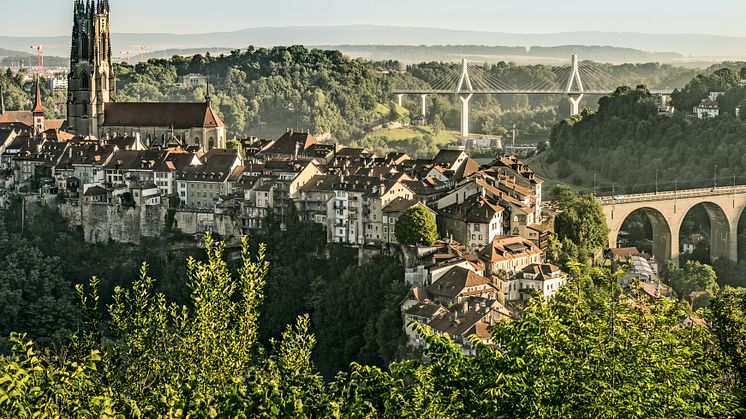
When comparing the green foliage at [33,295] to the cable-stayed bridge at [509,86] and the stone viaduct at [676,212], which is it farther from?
the cable-stayed bridge at [509,86]

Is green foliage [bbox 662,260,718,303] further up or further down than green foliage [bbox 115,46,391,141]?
further down

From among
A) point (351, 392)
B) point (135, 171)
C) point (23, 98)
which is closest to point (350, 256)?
point (135, 171)

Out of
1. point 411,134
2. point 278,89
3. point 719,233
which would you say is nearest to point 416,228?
point 719,233

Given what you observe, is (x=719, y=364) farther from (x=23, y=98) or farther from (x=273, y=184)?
Answer: (x=23, y=98)

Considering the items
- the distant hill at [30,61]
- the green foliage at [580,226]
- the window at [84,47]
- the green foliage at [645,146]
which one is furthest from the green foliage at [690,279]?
the distant hill at [30,61]

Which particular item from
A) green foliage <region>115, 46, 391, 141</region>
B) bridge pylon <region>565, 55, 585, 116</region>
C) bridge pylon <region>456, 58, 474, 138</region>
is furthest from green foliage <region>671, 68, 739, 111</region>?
bridge pylon <region>456, 58, 474, 138</region>

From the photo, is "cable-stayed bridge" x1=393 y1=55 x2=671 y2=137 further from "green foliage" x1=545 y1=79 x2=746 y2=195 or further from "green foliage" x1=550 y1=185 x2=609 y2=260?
Answer: "green foliage" x1=550 y1=185 x2=609 y2=260
